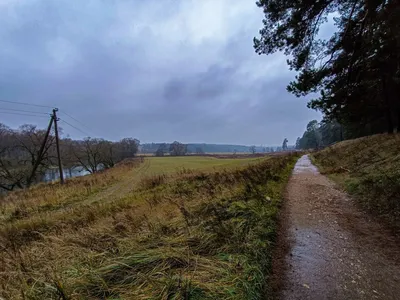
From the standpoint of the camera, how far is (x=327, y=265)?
319 cm

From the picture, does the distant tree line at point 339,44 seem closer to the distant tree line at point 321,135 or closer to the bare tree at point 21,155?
the bare tree at point 21,155

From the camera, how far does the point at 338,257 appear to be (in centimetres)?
340

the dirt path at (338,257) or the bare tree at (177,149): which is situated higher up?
the bare tree at (177,149)

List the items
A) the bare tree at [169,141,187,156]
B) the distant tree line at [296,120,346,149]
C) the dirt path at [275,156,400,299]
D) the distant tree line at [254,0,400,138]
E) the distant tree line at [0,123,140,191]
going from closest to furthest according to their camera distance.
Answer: the dirt path at [275,156,400,299] → the distant tree line at [254,0,400,138] → the distant tree line at [0,123,140,191] → the distant tree line at [296,120,346,149] → the bare tree at [169,141,187,156]

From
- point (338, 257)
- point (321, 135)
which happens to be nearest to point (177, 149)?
point (321, 135)

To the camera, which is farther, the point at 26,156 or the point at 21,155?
the point at 21,155

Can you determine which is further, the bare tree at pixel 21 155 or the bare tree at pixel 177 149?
the bare tree at pixel 177 149

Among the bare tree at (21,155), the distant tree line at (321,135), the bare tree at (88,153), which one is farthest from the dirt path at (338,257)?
the distant tree line at (321,135)

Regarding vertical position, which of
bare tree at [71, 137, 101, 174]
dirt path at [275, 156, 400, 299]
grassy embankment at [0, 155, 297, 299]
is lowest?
dirt path at [275, 156, 400, 299]

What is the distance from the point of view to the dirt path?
265cm

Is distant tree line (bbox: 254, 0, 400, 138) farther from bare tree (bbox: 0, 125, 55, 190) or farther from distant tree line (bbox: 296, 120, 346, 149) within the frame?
distant tree line (bbox: 296, 120, 346, 149)

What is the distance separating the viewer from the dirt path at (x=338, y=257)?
8.68 ft

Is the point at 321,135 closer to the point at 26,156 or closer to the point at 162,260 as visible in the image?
the point at 26,156

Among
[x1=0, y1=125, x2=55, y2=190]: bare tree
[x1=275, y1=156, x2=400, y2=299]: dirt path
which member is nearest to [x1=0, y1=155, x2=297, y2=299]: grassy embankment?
[x1=275, y1=156, x2=400, y2=299]: dirt path
